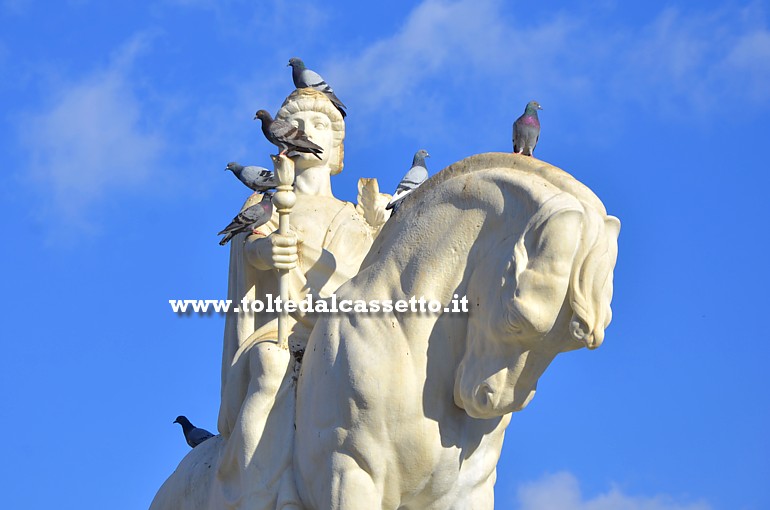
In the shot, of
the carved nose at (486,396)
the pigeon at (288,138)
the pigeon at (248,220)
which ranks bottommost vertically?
the carved nose at (486,396)

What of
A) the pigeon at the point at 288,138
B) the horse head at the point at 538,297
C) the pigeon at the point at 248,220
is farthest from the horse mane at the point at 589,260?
the pigeon at the point at 248,220

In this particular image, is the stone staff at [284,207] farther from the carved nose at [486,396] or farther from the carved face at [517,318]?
the carved nose at [486,396]

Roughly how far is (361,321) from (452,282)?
0.65 meters

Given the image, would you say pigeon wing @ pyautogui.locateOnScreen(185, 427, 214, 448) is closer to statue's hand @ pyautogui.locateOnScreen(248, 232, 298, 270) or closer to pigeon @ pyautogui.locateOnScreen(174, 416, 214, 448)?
pigeon @ pyautogui.locateOnScreen(174, 416, 214, 448)

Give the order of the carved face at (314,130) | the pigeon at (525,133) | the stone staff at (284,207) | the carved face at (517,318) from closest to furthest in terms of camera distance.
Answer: the carved face at (517,318)
the stone staff at (284,207)
the carved face at (314,130)
the pigeon at (525,133)

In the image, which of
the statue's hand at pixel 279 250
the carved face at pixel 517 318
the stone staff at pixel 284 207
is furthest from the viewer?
the statue's hand at pixel 279 250

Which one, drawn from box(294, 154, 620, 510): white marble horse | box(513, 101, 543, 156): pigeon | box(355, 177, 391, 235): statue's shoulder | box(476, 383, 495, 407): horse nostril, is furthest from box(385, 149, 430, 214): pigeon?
box(476, 383, 495, 407): horse nostril

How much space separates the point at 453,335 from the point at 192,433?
4.34 meters

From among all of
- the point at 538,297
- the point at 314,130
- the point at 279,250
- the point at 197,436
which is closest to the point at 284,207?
the point at 279,250

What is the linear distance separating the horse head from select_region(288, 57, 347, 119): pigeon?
3317 mm

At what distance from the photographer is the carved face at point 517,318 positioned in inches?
387

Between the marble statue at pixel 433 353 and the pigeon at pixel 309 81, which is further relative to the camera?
the pigeon at pixel 309 81

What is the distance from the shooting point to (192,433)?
14.1 meters

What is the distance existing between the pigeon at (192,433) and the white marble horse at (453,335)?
10.4 feet
